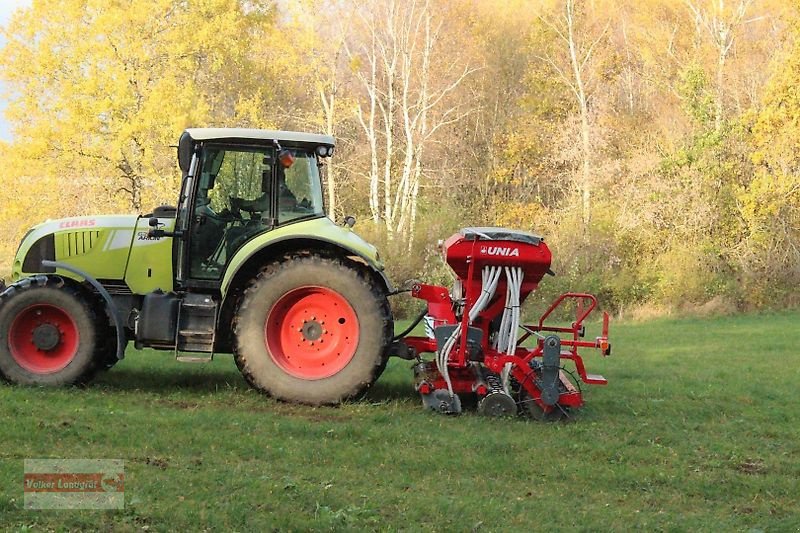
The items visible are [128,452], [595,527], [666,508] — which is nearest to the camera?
[595,527]

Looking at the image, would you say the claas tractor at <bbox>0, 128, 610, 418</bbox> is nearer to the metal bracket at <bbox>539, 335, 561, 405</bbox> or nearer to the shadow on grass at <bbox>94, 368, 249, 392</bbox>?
the metal bracket at <bbox>539, 335, 561, 405</bbox>

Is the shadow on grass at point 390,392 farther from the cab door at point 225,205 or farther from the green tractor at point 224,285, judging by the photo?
the cab door at point 225,205

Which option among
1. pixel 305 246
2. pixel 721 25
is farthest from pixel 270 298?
pixel 721 25

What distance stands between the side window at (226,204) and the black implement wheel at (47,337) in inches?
43.9

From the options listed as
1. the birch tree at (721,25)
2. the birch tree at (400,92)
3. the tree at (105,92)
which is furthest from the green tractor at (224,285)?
the birch tree at (721,25)

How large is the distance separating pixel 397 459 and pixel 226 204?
3.34 metres

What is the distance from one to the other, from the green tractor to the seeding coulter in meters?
0.57

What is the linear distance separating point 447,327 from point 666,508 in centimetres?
298

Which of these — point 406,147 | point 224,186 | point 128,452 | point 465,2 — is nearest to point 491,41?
point 465,2

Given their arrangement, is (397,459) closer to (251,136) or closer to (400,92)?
(251,136)

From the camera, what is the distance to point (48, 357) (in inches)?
332

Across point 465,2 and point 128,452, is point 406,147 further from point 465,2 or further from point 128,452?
point 128,452

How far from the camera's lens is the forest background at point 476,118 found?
81.4ft

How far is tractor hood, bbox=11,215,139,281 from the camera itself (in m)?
8.69
